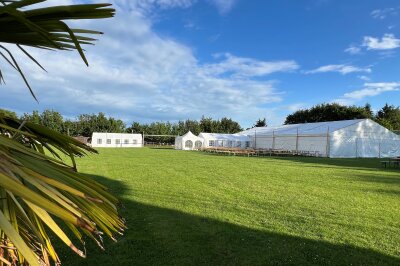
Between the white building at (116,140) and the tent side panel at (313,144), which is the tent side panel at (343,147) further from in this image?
the white building at (116,140)

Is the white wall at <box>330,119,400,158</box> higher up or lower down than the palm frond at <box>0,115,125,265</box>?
higher up

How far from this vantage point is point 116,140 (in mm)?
60938

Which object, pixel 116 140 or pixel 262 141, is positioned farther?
pixel 116 140

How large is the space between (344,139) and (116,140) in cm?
3833

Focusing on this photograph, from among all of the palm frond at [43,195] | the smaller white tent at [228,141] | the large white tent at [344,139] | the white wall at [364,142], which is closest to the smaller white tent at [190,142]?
the smaller white tent at [228,141]

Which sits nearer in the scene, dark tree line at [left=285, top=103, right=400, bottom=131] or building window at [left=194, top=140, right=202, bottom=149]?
building window at [left=194, top=140, right=202, bottom=149]

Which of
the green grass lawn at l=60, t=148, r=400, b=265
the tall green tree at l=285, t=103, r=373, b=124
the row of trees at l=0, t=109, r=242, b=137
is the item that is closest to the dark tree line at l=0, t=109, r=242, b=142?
the row of trees at l=0, t=109, r=242, b=137

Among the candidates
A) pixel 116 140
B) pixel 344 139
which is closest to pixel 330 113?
pixel 344 139

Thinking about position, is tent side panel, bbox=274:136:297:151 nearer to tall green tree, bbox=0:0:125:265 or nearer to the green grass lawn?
the green grass lawn

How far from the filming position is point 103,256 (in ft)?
15.2

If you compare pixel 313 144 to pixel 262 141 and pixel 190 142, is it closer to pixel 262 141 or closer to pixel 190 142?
pixel 262 141

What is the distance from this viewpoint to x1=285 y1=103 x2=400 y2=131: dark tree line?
58.7 m

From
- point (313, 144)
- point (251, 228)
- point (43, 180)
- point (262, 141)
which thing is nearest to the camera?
point (43, 180)

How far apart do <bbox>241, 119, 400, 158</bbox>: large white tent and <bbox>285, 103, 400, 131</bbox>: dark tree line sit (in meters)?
18.4
